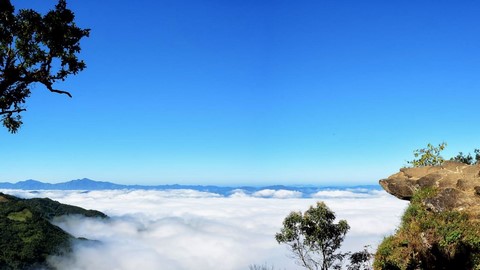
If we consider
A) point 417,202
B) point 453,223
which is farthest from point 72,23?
point 417,202

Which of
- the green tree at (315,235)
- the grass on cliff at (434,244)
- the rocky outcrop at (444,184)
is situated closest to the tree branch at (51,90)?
the grass on cliff at (434,244)

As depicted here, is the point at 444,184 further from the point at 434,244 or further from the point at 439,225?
the point at 434,244

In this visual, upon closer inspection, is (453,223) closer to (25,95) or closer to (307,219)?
(307,219)

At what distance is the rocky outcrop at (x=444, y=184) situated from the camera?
2992cm

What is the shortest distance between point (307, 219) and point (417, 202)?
1833 cm

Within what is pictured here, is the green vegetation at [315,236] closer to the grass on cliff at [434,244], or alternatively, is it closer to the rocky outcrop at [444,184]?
the rocky outcrop at [444,184]

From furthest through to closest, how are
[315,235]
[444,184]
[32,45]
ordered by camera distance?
[315,235]
[444,184]
[32,45]

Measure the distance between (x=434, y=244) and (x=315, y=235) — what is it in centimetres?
2406

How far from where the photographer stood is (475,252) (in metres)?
24.8

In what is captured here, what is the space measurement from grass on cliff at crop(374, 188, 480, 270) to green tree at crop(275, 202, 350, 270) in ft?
64.5

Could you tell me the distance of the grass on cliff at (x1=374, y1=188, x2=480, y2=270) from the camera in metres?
25.0

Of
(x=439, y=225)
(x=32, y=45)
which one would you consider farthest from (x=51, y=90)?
(x=439, y=225)

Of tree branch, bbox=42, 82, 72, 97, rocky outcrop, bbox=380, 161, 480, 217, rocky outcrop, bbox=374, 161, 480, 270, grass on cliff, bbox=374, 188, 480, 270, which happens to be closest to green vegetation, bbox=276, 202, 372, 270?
rocky outcrop, bbox=380, 161, 480, 217

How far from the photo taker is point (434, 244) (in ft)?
85.4
